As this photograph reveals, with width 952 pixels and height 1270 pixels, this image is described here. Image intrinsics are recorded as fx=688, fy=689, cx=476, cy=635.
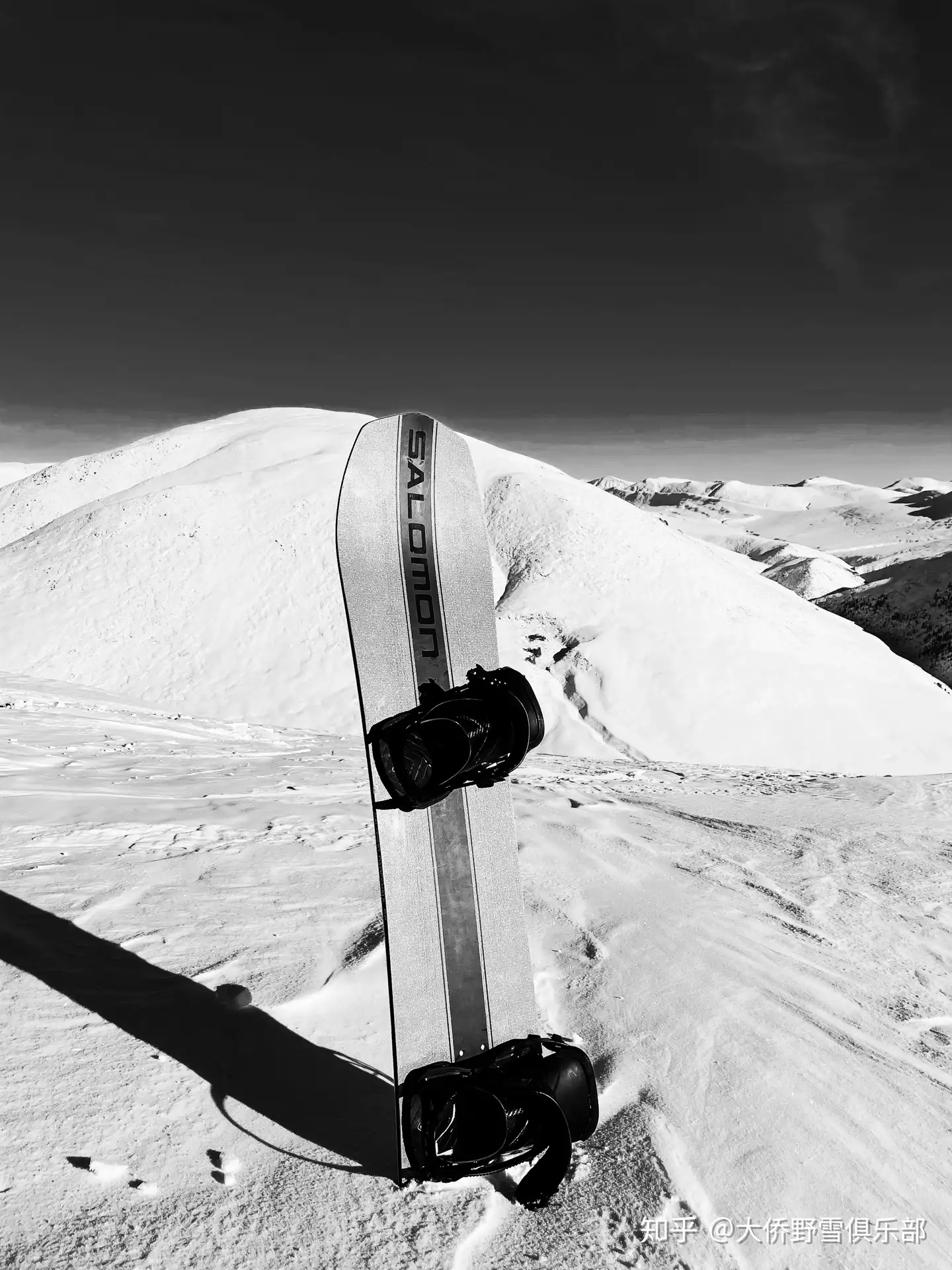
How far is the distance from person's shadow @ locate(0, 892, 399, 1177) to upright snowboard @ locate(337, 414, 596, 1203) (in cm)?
31

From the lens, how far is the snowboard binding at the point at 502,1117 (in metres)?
2.54

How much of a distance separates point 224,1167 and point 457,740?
2011 millimetres

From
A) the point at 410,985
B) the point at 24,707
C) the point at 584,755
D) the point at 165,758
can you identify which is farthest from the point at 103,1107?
the point at 584,755

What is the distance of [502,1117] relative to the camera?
250cm

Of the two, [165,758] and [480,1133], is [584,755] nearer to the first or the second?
[165,758]

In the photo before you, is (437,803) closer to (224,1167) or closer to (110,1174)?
(224,1167)

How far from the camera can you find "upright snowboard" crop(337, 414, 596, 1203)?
2764mm

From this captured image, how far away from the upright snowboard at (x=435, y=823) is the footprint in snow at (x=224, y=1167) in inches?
25.4

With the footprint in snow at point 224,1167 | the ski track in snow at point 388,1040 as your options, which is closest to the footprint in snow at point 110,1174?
the ski track in snow at point 388,1040

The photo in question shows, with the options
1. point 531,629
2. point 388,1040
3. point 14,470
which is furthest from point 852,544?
point 388,1040

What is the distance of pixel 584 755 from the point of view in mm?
16312

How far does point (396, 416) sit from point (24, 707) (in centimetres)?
1086

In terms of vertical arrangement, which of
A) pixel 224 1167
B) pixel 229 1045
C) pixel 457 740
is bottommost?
pixel 224 1167

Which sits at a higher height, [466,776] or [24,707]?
[24,707]
